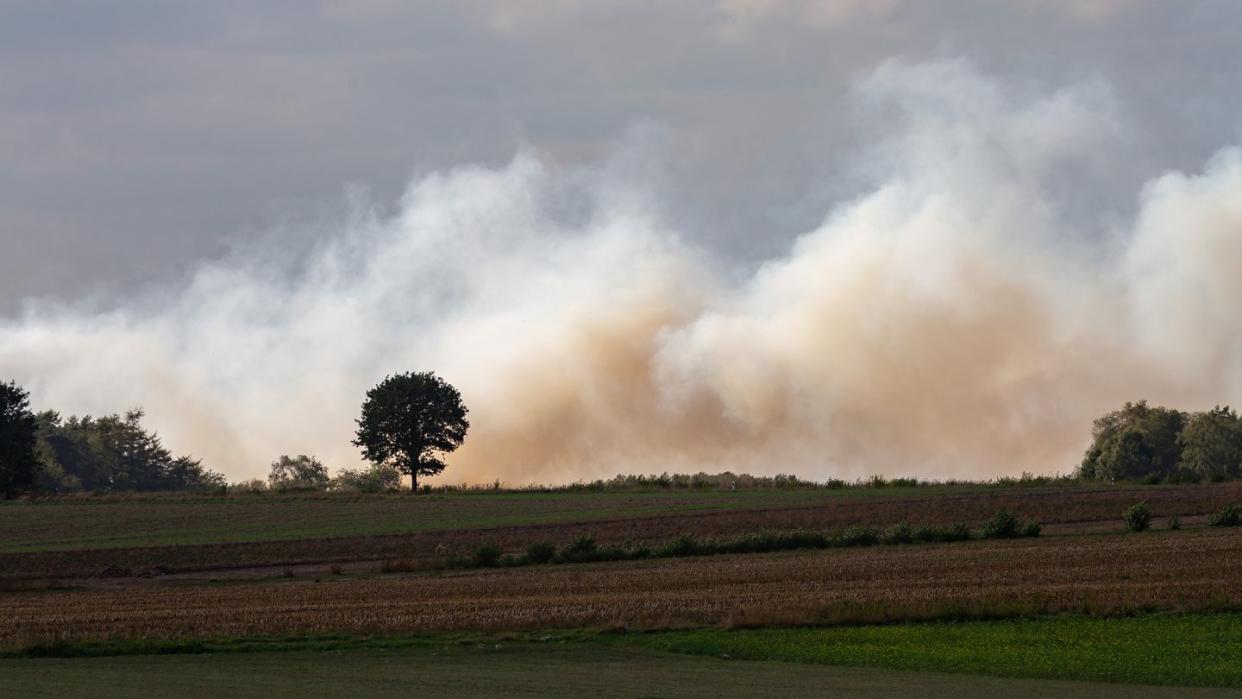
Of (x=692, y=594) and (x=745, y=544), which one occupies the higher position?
(x=745, y=544)

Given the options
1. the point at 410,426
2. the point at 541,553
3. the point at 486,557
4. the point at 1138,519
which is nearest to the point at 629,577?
the point at 541,553

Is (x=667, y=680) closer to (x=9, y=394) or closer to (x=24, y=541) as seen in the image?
(x=24, y=541)

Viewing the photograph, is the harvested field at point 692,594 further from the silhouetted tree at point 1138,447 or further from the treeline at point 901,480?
the silhouetted tree at point 1138,447

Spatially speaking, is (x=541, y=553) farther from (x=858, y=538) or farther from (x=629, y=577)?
(x=858, y=538)

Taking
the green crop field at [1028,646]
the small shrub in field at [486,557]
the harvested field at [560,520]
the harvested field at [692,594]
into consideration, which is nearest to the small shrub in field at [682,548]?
the harvested field at [692,594]

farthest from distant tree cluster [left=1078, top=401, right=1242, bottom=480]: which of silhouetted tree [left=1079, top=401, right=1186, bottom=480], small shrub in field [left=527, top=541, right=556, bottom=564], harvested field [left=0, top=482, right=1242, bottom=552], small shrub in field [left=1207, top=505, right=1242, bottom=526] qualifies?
small shrub in field [left=527, top=541, right=556, bottom=564]

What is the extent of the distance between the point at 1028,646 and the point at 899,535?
33.8 meters

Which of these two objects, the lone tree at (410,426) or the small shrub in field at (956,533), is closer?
the small shrub in field at (956,533)

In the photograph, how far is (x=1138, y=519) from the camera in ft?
226

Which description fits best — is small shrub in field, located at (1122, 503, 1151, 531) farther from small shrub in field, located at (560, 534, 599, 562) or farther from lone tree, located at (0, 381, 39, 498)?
A: lone tree, located at (0, 381, 39, 498)

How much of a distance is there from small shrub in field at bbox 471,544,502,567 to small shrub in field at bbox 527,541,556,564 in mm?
1407

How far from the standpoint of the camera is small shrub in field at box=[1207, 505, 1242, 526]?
6938cm

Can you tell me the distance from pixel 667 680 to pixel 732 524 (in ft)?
159

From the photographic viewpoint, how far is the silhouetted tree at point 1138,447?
15475 centimetres
